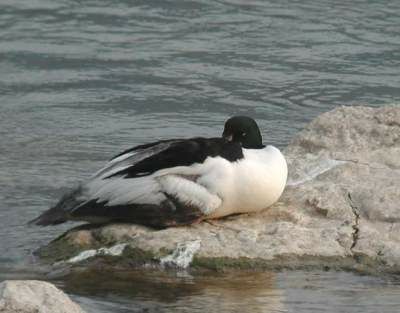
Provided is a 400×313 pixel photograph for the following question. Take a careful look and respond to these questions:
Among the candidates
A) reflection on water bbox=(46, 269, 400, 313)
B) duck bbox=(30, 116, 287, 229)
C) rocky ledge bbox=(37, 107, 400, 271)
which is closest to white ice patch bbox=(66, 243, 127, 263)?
rocky ledge bbox=(37, 107, 400, 271)

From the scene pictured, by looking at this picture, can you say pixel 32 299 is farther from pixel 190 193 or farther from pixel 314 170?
pixel 314 170

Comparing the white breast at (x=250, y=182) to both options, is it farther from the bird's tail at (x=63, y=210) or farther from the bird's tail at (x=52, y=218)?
the bird's tail at (x=52, y=218)

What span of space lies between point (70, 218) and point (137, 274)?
2.43 ft

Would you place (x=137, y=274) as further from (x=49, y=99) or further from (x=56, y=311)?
(x=49, y=99)

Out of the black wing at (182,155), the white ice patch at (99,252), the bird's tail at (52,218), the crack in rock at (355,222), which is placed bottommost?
the white ice patch at (99,252)

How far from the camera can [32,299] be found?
5875mm

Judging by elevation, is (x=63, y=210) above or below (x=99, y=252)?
above

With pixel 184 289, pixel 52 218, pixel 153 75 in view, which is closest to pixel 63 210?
pixel 52 218

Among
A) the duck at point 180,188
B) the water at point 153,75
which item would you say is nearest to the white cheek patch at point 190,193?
the duck at point 180,188

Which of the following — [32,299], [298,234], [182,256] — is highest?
[32,299]

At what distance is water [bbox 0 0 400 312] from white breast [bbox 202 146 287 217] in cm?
131

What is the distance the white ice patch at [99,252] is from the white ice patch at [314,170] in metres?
1.54

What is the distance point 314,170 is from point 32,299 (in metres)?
3.65

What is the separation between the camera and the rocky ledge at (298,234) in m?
7.86
